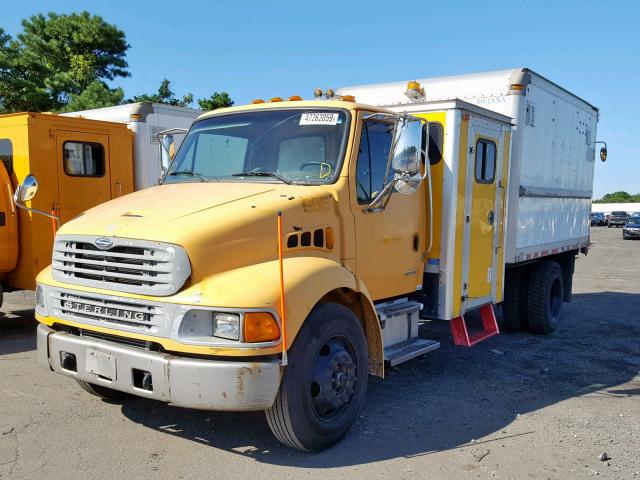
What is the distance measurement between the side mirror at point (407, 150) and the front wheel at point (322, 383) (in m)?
1.19

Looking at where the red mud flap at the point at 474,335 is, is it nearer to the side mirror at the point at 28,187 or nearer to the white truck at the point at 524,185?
the white truck at the point at 524,185

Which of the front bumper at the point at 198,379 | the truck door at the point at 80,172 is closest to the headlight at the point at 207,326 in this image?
the front bumper at the point at 198,379

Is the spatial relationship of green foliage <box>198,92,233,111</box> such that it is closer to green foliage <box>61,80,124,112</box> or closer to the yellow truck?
green foliage <box>61,80,124,112</box>

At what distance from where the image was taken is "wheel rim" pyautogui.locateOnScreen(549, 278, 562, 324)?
337 inches

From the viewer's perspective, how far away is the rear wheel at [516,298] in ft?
27.1

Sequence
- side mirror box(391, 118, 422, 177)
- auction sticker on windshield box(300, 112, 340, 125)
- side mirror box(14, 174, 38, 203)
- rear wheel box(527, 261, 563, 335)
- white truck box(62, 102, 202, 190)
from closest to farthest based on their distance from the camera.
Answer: side mirror box(391, 118, 422, 177) → auction sticker on windshield box(300, 112, 340, 125) → side mirror box(14, 174, 38, 203) → rear wheel box(527, 261, 563, 335) → white truck box(62, 102, 202, 190)

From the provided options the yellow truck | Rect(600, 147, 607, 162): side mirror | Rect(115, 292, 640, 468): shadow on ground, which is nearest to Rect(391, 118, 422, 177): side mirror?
the yellow truck

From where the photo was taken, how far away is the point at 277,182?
14.6ft

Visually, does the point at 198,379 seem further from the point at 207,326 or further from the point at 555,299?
the point at 555,299

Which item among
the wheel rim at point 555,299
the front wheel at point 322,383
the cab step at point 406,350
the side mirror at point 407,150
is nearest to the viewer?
the front wheel at point 322,383

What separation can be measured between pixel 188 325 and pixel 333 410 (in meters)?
1.33

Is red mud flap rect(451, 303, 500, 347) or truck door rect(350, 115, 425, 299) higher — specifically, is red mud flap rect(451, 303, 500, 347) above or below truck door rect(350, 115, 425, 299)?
below

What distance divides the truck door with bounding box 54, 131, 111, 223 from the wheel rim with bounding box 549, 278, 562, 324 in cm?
678

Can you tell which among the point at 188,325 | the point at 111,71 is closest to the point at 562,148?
the point at 188,325
